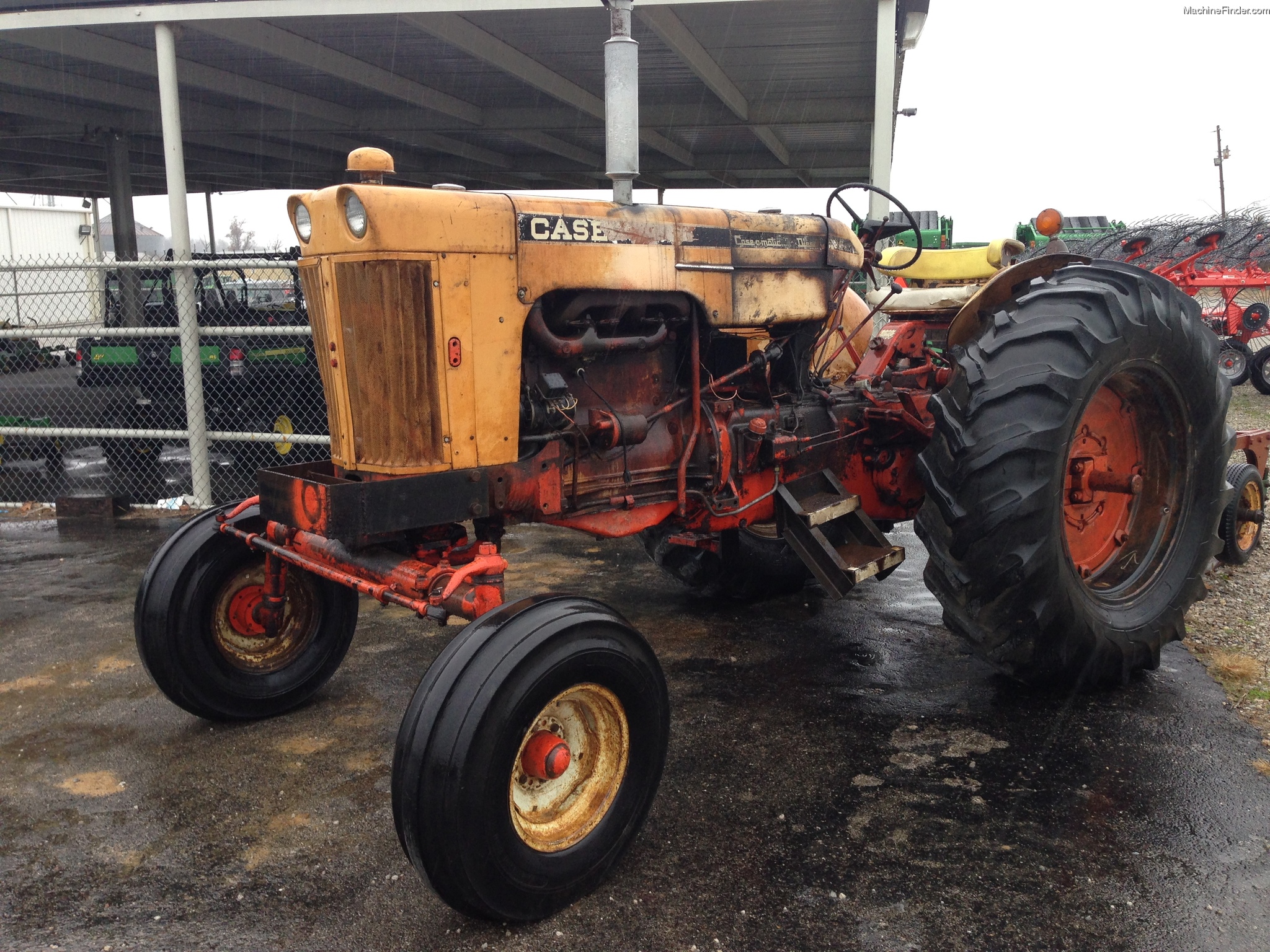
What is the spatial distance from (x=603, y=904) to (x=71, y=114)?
13158 millimetres

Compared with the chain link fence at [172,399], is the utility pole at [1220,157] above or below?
above

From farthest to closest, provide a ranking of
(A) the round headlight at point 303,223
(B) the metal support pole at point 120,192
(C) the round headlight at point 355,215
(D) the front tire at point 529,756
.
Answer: (B) the metal support pole at point 120,192 → (A) the round headlight at point 303,223 → (C) the round headlight at point 355,215 → (D) the front tire at point 529,756

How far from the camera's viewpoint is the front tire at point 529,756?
2379 mm

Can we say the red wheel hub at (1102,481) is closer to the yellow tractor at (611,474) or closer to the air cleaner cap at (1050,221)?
the yellow tractor at (611,474)

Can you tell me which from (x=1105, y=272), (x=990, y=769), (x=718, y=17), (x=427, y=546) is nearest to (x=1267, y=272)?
(x=718, y=17)

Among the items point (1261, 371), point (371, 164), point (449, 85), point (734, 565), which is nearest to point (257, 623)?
point (371, 164)

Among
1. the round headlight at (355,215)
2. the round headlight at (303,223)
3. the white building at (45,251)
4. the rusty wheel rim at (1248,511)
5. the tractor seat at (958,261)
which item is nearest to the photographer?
the round headlight at (355,215)

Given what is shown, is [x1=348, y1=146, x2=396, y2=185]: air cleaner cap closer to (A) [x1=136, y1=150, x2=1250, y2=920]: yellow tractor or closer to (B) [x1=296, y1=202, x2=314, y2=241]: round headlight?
(A) [x1=136, y1=150, x2=1250, y2=920]: yellow tractor

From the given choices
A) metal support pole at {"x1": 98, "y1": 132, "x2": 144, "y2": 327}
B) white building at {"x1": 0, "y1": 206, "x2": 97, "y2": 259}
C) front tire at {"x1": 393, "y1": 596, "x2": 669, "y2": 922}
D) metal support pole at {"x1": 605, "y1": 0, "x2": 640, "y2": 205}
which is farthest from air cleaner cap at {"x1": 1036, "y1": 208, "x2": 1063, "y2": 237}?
white building at {"x1": 0, "y1": 206, "x2": 97, "y2": 259}

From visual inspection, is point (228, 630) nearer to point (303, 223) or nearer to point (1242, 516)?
point (303, 223)

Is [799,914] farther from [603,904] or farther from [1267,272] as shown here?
[1267,272]

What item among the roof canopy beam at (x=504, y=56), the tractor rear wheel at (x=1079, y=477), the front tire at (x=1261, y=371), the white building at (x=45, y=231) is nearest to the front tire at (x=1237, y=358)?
the front tire at (x=1261, y=371)

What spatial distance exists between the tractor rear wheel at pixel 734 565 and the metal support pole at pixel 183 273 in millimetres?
3768

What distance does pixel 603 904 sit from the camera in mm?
2631
